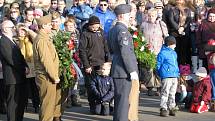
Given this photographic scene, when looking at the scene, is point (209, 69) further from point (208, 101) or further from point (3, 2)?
point (3, 2)

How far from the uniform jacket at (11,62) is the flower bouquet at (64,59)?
708mm

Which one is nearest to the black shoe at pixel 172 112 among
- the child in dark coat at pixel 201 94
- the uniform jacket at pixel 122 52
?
the child in dark coat at pixel 201 94

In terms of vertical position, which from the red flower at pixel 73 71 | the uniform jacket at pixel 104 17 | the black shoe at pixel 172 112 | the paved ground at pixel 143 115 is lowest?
the paved ground at pixel 143 115

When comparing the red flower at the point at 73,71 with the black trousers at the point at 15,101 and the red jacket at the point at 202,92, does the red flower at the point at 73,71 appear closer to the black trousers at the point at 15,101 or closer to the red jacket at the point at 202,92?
the black trousers at the point at 15,101

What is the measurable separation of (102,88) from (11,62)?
6.47 feet

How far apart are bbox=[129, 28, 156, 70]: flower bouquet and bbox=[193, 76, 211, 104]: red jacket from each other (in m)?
1.27

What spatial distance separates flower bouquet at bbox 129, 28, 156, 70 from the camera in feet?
36.2

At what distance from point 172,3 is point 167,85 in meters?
3.87

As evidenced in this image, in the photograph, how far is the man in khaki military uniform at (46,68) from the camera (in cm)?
873

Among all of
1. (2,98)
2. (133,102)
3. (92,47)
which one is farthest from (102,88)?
(2,98)

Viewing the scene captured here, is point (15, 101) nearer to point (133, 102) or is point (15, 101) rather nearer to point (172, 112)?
point (133, 102)

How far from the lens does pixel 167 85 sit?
9.94 m

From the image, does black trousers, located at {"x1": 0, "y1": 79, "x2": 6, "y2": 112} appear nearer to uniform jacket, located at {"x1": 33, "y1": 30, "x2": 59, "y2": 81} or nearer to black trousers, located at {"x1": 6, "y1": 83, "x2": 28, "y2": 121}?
black trousers, located at {"x1": 6, "y1": 83, "x2": 28, "y2": 121}

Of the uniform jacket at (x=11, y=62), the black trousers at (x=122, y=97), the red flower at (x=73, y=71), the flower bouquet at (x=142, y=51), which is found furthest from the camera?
the flower bouquet at (x=142, y=51)
